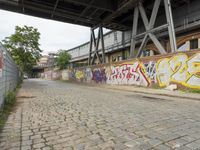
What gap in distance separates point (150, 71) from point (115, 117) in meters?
10.5

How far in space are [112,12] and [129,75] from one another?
9550 millimetres

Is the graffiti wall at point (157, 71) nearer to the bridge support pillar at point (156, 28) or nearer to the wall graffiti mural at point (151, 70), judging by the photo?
the wall graffiti mural at point (151, 70)

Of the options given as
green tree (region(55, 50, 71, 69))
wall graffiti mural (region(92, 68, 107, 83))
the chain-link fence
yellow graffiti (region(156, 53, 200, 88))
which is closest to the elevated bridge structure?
yellow graffiti (region(156, 53, 200, 88))

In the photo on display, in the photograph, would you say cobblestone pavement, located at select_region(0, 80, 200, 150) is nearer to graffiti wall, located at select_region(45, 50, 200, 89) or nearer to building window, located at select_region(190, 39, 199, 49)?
graffiti wall, located at select_region(45, 50, 200, 89)

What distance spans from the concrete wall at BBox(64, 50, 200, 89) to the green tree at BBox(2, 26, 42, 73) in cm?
1214

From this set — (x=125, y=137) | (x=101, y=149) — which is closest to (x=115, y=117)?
(x=125, y=137)

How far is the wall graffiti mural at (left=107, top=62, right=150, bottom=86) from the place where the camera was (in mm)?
15297

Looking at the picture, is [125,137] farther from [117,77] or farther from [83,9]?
[83,9]

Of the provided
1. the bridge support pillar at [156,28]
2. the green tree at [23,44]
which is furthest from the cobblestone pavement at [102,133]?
the green tree at [23,44]

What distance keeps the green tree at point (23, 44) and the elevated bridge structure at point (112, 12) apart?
3.55 meters

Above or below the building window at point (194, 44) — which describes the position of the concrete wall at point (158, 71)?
below

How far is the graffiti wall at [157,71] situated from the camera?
1119cm

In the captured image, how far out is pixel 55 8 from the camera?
21.2m

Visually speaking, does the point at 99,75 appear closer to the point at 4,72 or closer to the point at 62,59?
the point at 4,72
